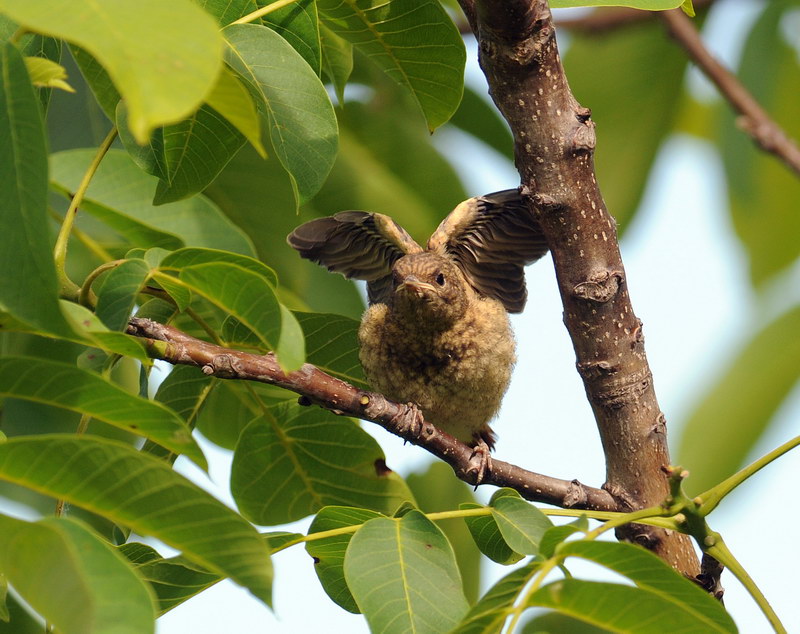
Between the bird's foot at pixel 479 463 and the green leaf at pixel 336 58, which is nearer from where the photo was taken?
the bird's foot at pixel 479 463

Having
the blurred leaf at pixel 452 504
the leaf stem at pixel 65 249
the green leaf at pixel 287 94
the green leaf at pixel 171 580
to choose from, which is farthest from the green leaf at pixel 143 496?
the blurred leaf at pixel 452 504

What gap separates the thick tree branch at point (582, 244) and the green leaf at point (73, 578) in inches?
61.5

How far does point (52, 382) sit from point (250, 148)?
2163mm

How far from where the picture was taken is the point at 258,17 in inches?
93.8

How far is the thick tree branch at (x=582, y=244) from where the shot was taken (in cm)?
249

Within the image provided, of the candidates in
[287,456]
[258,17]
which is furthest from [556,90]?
[287,456]

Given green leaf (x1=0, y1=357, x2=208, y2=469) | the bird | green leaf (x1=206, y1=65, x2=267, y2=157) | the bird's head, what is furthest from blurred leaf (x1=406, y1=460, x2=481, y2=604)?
green leaf (x1=206, y1=65, x2=267, y2=157)

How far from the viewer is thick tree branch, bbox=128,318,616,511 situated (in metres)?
2.44

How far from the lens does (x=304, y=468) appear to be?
296 cm

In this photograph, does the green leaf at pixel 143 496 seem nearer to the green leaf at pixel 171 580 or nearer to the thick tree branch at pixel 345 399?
the green leaf at pixel 171 580

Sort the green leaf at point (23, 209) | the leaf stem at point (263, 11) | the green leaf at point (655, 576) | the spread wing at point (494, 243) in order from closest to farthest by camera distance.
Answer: the green leaf at point (23, 209) → the green leaf at point (655, 576) → the leaf stem at point (263, 11) → the spread wing at point (494, 243)

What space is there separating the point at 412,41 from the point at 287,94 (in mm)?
579

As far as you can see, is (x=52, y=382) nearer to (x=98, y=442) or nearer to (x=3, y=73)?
(x=98, y=442)

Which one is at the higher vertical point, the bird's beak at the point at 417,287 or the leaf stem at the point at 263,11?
the leaf stem at the point at 263,11
